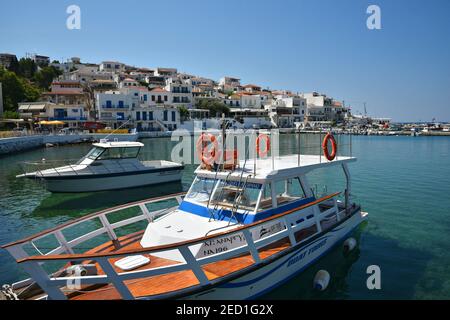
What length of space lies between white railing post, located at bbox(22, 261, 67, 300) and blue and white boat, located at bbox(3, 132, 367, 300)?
0.01 meters

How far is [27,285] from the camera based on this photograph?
6.13m

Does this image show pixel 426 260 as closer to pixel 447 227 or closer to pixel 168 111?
pixel 447 227

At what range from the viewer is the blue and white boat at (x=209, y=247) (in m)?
5.62

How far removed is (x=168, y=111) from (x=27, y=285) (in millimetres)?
65120

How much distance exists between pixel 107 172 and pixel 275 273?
48.5 feet

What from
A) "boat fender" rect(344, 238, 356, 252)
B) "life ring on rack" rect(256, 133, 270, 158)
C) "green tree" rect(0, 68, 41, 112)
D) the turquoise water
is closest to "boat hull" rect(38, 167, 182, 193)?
the turquoise water

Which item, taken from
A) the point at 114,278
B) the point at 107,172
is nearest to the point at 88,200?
the point at 107,172

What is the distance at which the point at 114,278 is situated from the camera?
5387 millimetres

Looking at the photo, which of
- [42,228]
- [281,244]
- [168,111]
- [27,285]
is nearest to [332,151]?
[281,244]

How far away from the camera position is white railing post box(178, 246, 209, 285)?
5812 mm

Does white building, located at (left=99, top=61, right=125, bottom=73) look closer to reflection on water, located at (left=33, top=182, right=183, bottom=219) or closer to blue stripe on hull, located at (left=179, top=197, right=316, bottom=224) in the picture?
reflection on water, located at (left=33, top=182, right=183, bottom=219)

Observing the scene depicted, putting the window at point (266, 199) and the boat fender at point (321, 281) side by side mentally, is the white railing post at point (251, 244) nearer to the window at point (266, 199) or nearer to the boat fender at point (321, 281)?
the window at point (266, 199)

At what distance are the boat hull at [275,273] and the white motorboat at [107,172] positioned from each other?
45.9 feet

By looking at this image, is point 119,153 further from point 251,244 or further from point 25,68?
point 25,68
